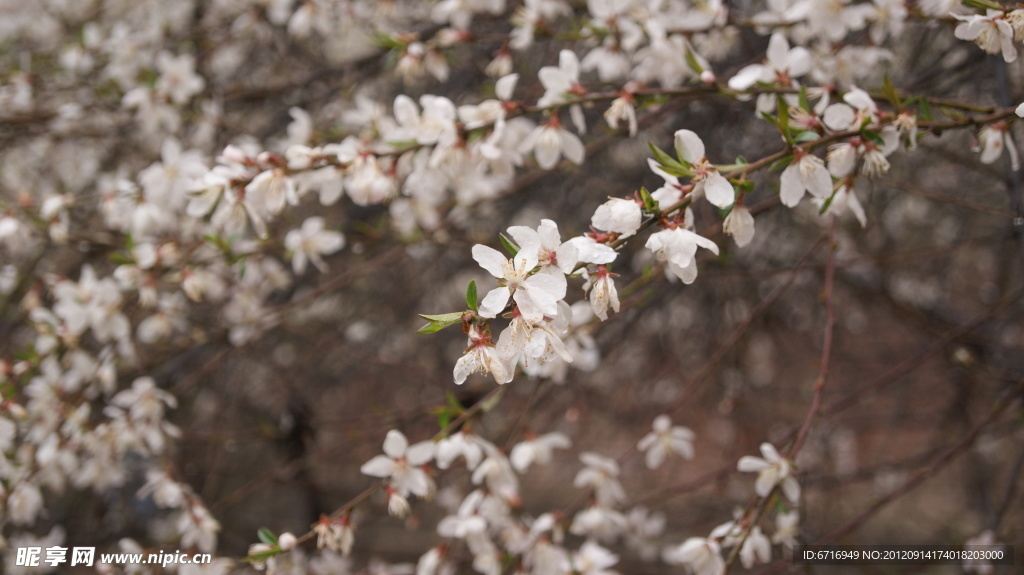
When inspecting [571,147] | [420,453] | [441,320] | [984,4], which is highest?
[984,4]

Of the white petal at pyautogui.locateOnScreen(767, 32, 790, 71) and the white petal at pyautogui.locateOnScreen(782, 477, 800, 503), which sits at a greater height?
the white petal at pyautogui.locateOnScreen(767, 32, 790, 71)

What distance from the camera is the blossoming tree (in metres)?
1.44

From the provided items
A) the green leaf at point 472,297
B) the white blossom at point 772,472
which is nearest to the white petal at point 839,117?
the white blossom at point 772,472

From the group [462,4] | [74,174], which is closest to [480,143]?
[462,4]

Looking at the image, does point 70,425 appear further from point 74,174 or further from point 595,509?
point 74,174

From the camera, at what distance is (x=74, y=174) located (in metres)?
3.65

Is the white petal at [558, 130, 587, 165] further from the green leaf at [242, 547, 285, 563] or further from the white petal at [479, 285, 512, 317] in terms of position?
the green leaf at [242, 547, 285, 563]

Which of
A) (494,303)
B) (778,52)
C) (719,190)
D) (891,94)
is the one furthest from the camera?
(778,52)

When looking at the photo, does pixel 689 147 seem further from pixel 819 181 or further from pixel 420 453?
pixel 420 453

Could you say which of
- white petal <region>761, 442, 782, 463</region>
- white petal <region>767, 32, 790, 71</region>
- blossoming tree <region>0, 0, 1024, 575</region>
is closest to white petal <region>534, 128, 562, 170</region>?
blossoming tree <region>0, 0, 1024, 575</region>

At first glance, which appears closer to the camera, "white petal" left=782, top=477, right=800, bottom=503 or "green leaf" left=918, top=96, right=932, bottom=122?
"green leaf" left=918, top=96, right=932, bottom=122

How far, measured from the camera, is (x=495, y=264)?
1.05 m

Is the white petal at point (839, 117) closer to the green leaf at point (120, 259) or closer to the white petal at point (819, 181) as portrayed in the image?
the white petal at point (819, 181)

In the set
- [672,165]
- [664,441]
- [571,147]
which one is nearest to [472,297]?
[672,165]
